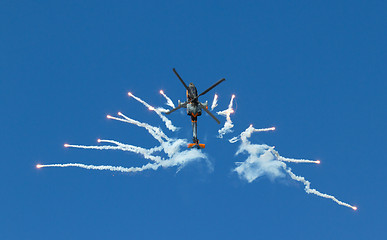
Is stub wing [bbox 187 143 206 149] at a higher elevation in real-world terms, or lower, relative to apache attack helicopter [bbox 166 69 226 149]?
lower

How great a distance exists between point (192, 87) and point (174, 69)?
6620 mm

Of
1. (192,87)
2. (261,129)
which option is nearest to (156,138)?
(192,87)

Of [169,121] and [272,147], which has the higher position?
[169,121]

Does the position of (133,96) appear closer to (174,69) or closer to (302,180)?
(174,69)

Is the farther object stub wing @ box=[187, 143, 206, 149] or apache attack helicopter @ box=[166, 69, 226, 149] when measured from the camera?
stub wing @ box=[187, 143, 206, 149]

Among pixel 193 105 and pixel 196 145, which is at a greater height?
pixel 193 105

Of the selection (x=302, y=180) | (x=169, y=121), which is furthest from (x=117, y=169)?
(x=302, y=180)

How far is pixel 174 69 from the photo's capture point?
417ft

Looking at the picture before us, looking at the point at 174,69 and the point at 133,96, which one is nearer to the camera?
the point at 174,69

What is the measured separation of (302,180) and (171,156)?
3528cm

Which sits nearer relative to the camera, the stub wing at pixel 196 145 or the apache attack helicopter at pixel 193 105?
the apache attack helicopter at pixel 193 105

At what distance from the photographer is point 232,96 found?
137m

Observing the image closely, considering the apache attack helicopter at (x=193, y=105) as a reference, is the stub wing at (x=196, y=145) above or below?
below

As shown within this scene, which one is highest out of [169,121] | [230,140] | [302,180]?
[169,121]
